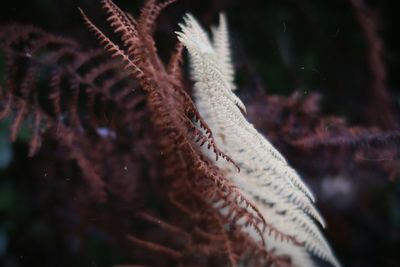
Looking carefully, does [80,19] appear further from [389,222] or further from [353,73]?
[389,222]

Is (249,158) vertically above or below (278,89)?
above

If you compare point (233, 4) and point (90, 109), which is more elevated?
point (233, 4)

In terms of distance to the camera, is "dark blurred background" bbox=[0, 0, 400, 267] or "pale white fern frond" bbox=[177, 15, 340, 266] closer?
"pale white fern frond" bbox=[177, 15, 340, 266]

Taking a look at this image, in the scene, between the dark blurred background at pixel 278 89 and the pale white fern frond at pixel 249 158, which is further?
the dark blurred background at pixel 278 89

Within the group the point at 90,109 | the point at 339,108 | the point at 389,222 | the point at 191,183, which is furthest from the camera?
the point at 339,108

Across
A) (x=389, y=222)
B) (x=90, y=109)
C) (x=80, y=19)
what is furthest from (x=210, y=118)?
(x=389, y=222)
